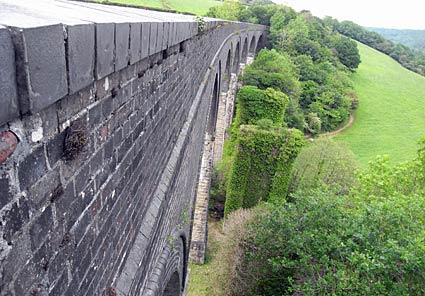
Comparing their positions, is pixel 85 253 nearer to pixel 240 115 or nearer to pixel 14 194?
pixel 14 194

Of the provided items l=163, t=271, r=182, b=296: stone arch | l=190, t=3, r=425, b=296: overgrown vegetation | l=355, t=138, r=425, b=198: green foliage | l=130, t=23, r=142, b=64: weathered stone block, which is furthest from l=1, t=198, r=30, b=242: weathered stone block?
l=355, t=138, r=425, b=198: green foliage

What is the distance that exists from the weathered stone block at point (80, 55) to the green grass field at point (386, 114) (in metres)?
29.3

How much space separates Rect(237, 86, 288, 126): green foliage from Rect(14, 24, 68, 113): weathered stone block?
788 inches

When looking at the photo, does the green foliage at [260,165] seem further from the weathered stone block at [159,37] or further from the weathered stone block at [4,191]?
the weathered stone block at [4,191]

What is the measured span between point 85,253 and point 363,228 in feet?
24.5

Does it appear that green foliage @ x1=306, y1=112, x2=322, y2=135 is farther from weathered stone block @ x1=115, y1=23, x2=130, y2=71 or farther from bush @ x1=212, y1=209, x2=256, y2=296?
weathered stone block @ x1=115, y1=23, x2=130, y2=71

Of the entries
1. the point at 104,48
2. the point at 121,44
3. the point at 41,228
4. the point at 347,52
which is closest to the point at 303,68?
the point at 347,52

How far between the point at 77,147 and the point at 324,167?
1802 cm

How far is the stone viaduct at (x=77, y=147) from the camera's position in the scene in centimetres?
105

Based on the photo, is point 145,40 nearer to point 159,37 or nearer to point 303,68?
point 159,37

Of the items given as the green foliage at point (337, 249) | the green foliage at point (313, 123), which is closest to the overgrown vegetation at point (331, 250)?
the green foliage at point (337, 249)

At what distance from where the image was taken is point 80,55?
1.36 metres

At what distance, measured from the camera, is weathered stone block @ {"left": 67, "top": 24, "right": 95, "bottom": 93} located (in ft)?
4.18

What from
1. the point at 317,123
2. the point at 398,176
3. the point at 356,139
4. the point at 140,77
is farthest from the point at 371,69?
the point at 140,77
